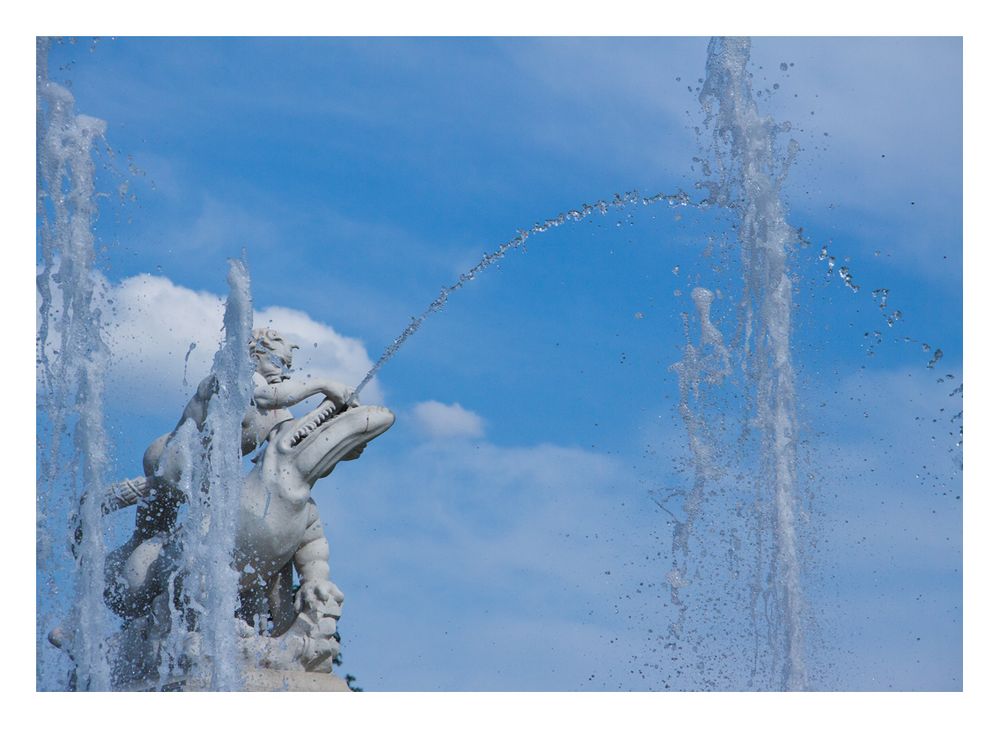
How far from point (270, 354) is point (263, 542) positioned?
4.69ft

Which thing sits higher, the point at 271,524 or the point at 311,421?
the point at 311,421

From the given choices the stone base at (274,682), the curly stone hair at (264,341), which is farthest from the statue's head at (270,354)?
the stone base at (274,682)

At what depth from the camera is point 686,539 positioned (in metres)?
13.2

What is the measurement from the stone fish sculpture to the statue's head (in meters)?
0.13

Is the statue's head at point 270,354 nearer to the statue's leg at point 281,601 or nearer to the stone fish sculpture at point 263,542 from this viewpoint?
the stone fish sculpture at point 263,542

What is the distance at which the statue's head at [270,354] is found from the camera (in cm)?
1163

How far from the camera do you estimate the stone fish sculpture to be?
35.6 ft

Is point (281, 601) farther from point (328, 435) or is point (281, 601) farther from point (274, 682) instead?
point (328, 435)

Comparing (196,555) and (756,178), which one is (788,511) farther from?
(196,555)

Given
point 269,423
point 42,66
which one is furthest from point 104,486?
point 42,66

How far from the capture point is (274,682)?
35.3 ft

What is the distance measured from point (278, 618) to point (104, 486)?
1.47m

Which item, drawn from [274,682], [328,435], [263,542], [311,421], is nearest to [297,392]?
[311,421]

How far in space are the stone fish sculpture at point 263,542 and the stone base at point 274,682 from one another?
56 millimetres
